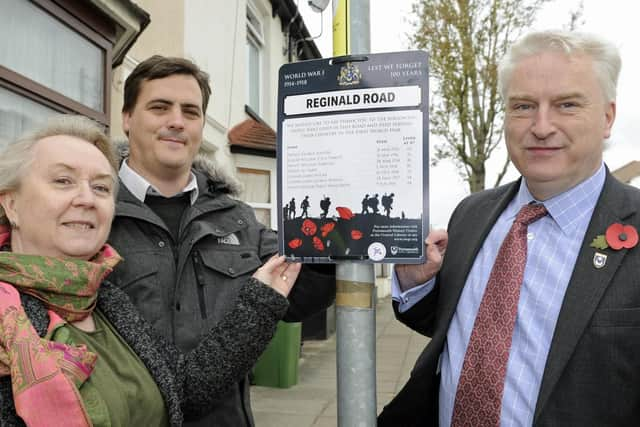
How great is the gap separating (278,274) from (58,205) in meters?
0.70

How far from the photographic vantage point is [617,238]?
1736 mm

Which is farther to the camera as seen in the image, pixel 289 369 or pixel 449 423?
pixel 289 369

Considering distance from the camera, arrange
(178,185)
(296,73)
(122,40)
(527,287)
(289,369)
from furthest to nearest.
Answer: (289,369)
(122,40)
(178,185)
(527,287)
(296,73)

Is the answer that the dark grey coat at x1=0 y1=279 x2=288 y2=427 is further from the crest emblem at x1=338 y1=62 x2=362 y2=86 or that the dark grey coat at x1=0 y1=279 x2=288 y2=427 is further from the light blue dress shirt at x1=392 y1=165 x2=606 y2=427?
the crest emblem at x1=338 y1=62 x2=362 y2=86

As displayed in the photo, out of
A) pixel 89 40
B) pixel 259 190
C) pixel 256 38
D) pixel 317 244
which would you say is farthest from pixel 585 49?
pixel 256 38

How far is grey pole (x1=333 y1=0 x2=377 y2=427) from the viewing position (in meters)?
1.63

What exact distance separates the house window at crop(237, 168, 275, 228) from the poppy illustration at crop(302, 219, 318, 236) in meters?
7.64

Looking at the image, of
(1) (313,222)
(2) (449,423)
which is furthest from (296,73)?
(2) (449,423)

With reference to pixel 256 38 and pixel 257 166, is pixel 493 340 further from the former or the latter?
pixel 256 38

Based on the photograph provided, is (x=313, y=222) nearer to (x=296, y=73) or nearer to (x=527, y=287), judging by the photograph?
(x=296, y=73)

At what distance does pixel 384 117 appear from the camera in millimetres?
1589

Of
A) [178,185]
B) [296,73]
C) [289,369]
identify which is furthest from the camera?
[289,369]

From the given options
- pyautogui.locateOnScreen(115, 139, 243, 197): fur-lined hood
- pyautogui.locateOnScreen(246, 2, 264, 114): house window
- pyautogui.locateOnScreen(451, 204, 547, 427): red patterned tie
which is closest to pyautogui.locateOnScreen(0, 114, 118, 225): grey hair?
pyautogui.locateOnScreen(115, 139, 243, 197): fur-lined hood

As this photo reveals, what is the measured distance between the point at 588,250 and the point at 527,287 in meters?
0.22
